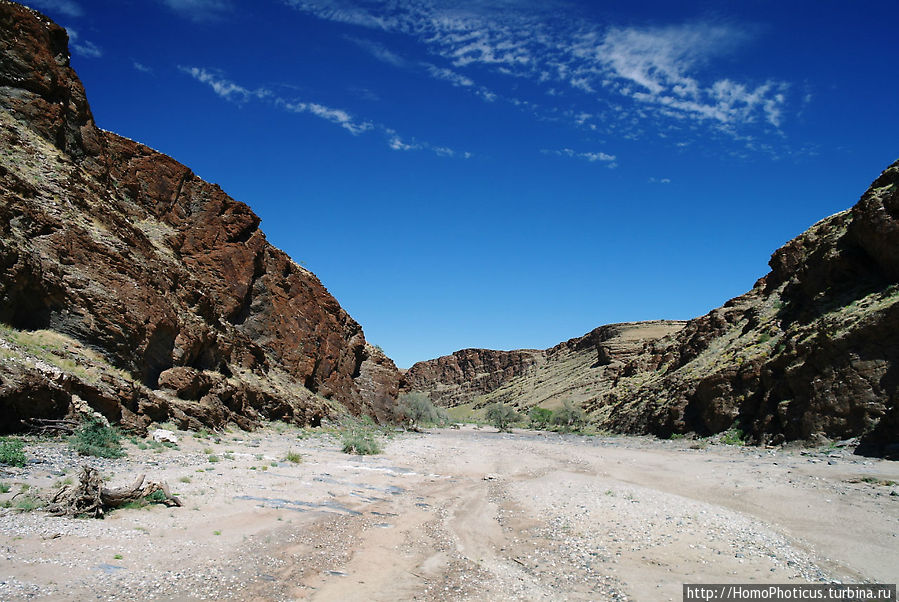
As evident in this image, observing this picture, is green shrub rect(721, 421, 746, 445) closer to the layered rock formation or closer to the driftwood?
the driftwood

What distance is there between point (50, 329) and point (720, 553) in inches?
710

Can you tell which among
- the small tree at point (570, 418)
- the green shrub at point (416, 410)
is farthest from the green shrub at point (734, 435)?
the green shrub at point (416, 410)

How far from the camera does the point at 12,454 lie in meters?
8.68

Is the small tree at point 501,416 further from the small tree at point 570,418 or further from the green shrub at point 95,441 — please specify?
the green shrub at point 95,441

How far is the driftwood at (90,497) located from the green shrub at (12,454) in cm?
173

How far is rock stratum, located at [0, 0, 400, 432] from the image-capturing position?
13.9 metres

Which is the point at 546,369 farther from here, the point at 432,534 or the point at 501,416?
the point at 432,534

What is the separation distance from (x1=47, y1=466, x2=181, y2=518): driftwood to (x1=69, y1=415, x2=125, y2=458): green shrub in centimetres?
333

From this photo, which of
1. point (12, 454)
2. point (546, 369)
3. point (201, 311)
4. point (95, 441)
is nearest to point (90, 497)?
point (12, 454)

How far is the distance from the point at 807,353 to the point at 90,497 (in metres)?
24.9

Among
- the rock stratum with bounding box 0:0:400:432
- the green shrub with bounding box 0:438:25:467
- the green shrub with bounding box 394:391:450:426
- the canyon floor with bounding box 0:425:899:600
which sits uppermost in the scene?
the rock stratum with bounding box 0:0:400:432

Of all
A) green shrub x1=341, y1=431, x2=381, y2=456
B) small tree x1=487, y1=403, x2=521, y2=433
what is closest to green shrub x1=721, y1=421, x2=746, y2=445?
green shrub x1=341, y1=431, x2=381, y2=456

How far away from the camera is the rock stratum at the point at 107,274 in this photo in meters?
13.9

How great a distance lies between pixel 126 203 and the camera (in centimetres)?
2686
